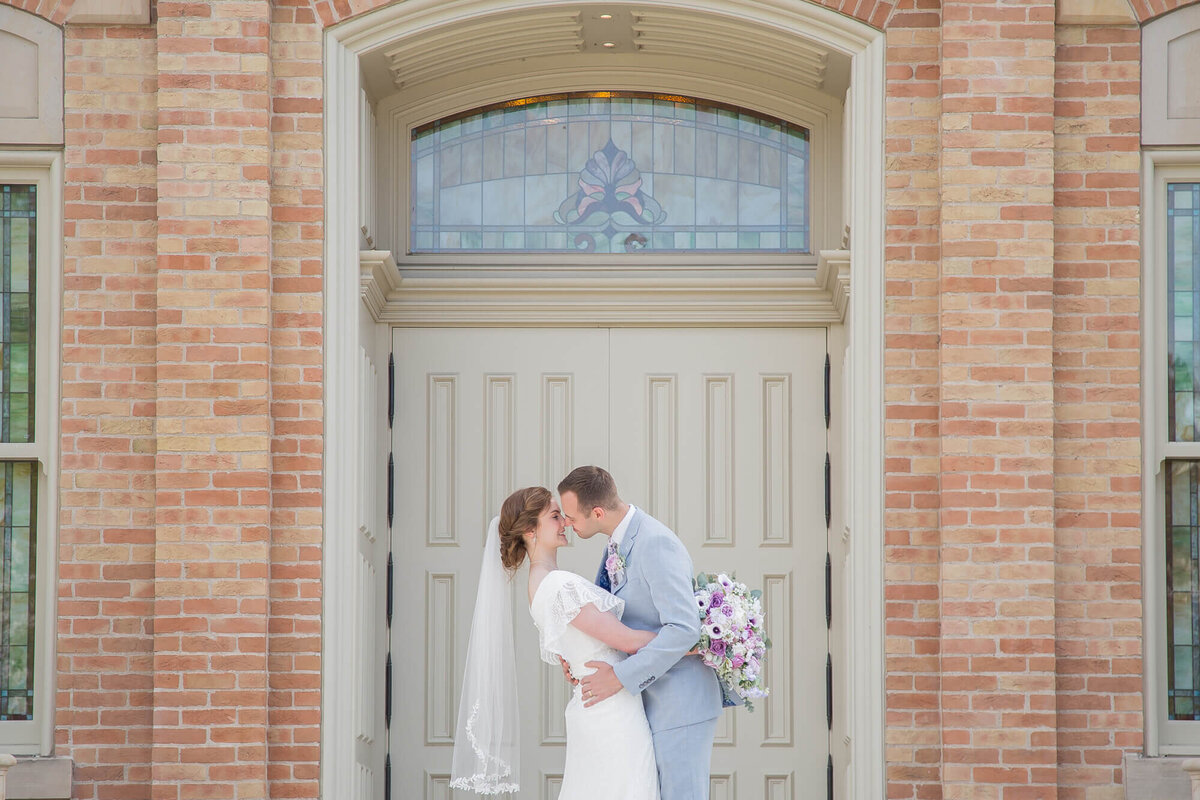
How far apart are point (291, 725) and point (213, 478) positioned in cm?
112

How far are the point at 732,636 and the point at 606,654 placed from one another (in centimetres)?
49

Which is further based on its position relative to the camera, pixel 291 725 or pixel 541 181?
pixel 541 181

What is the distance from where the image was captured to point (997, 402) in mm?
5902

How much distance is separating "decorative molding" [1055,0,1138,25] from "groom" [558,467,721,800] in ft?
9.83

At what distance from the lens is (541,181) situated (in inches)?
278

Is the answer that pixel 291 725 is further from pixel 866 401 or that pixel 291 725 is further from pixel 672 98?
pixel 672 98

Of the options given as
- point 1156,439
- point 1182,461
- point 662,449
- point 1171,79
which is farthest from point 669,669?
point 1171,79

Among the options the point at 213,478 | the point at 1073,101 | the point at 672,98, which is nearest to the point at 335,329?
the point at 213,478

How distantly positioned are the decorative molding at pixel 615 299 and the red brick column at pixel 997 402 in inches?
39.7

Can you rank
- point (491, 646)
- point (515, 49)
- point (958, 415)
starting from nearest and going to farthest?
1. point (491, 646)
2. point (958, 415)
3. point (515, 49)

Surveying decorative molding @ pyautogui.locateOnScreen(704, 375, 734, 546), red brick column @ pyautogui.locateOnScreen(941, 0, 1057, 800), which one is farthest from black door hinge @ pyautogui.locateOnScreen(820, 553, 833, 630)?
red brick column @ pyautogui.locateOnScreen(941, 0, 1057, 800)

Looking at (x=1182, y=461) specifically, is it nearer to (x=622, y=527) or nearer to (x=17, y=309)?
(x=622, y=527)

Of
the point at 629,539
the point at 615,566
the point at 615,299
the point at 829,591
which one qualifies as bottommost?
the point at 829,591

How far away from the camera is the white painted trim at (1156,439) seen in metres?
6.07
